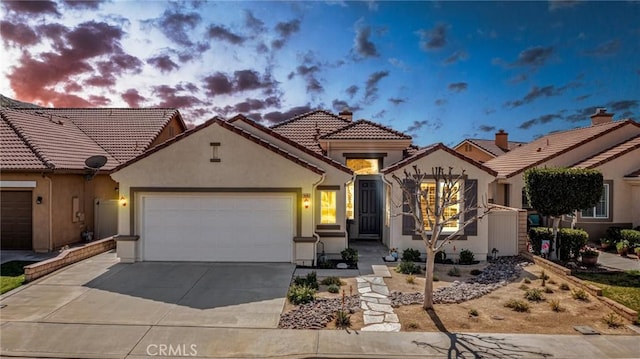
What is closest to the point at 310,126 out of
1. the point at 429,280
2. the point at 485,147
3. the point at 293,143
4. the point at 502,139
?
the point at 293,143

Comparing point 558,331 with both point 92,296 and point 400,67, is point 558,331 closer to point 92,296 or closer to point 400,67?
point 92,296

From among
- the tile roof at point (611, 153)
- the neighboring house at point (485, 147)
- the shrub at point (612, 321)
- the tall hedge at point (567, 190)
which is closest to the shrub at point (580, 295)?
the shrub at point (612, 321)

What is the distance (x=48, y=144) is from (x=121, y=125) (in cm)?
605

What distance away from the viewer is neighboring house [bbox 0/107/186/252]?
13016 mm

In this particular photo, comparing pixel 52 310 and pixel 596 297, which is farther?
pixel 596 297

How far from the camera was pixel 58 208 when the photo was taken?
13.4m

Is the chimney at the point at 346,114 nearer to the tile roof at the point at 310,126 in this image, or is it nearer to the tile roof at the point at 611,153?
the tile roof at the point at 310,126

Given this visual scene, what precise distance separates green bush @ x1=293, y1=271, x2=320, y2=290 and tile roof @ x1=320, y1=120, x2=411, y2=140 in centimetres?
689

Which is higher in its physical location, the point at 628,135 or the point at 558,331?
the point at 628,135

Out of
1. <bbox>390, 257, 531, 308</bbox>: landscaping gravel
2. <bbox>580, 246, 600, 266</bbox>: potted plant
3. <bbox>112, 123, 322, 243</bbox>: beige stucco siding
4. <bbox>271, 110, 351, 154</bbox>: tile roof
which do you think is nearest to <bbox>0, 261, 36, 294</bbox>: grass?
<bbox>112, 123, 322, 243</bbox>: beige stucco siding

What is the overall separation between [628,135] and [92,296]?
23445mm

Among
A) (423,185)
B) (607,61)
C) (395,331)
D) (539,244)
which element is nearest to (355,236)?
(423,185)

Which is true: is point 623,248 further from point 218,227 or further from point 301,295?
point 218,227

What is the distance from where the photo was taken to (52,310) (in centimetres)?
781
